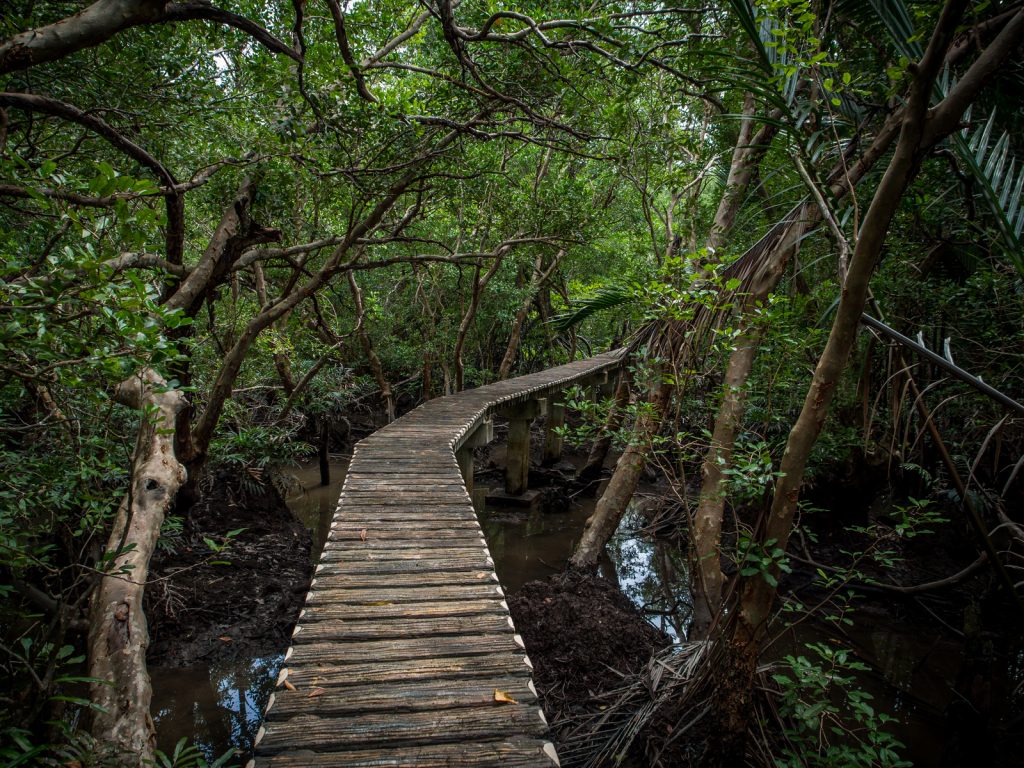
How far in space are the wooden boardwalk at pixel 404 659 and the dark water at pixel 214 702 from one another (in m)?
1.96

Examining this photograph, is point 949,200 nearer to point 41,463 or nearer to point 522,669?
point 522,669

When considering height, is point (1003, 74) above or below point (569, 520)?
above

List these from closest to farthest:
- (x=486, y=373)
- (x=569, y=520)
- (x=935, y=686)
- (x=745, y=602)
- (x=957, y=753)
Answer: (x=745, y=602) < (x=957, y=753) < (x=935, y=686) < (x=569, y=520) < (x=486, y=373)

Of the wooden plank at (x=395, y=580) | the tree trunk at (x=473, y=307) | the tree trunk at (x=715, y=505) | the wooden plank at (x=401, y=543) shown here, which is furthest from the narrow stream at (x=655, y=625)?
the tree trunk at (x=473, y=307)

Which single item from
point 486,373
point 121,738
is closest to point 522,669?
point 121,738

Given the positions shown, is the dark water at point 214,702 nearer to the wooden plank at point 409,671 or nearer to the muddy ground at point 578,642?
the muddy ground at point 578,642

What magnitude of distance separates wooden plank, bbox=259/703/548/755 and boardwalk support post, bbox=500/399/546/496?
Result: 26.2ft

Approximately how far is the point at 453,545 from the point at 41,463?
2.52m

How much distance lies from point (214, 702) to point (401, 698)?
11.1 ft

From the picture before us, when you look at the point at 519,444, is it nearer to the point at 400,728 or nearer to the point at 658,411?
the point at 658,411

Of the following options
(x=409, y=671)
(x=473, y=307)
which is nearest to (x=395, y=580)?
(x=409, y=671)

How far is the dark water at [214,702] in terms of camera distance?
4.13 meters

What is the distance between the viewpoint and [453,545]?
3557 mm

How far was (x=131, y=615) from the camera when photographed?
2482 millimetres
